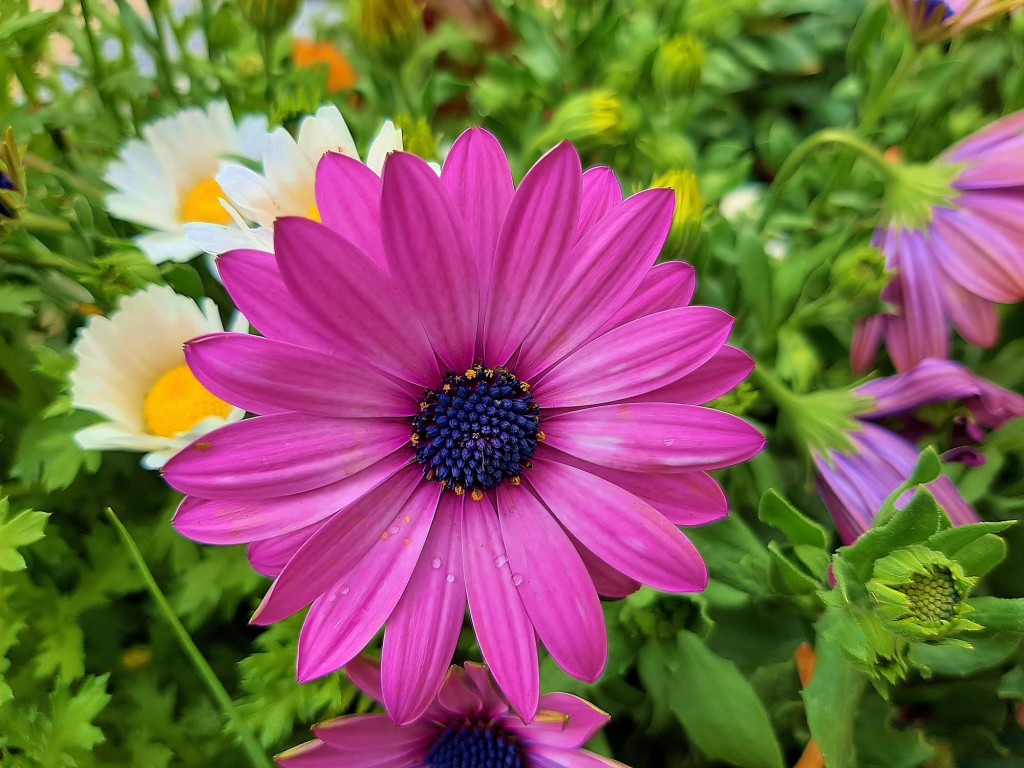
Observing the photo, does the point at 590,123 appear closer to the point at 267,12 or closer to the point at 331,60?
the point at 267,12

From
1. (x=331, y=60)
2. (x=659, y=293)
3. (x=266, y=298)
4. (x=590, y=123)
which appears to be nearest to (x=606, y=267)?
(x=659, y=293)

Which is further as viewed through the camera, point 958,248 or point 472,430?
point 958,248

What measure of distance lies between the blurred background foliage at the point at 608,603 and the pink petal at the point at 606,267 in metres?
0.14

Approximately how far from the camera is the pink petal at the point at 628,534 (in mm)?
295

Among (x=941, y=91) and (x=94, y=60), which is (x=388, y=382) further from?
(x=941, y=91)

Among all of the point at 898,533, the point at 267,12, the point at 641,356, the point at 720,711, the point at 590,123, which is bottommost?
the point at 720,711

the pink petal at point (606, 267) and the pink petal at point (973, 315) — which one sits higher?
the pink petal at point (606, 267)

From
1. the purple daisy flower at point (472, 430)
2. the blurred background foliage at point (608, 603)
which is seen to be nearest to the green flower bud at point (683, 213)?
the blurred background foliage at point (608, 603)

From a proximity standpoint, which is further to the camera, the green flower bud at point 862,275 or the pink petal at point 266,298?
the green flower bud at point 862,275

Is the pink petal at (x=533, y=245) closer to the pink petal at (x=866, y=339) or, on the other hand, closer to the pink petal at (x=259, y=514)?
the pink petal at (x=259, y=514)

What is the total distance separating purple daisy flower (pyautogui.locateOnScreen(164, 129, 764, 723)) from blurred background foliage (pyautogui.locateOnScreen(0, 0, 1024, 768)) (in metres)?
0.10

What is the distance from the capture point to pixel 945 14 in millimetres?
460

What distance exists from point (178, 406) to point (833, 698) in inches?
14.9

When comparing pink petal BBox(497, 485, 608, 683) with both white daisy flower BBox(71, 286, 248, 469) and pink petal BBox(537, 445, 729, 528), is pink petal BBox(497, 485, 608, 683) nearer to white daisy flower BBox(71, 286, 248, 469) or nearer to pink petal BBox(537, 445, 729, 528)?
pink petal BBox(537, 445, 729, 528)
